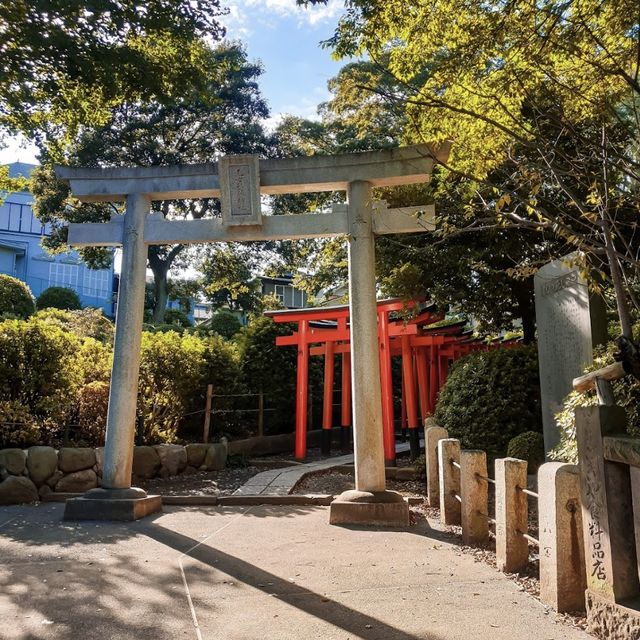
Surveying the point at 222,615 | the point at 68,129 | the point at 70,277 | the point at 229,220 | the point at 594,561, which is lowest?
the point at 222,615

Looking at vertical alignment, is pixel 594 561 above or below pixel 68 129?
below

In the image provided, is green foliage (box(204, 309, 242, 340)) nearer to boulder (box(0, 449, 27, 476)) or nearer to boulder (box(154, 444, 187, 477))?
boulder (box(154, 444, 187, 477))

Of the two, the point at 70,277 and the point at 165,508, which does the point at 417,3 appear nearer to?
the point at 165,508

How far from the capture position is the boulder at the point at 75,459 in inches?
316

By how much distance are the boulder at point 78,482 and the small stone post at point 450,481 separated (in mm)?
5075

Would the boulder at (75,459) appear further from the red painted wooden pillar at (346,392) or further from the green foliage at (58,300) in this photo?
the green foliage at (58,300)

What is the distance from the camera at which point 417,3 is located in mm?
4914

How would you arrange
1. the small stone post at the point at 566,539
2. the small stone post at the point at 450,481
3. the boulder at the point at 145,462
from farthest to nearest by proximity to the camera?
1. the boulder at the point at 145,462
2. the small stone post at the point at 450,481
3. the small stone post at the point at 566,539

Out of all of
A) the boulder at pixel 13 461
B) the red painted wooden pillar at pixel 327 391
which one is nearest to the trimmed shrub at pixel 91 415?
the boulder at pixel 13 461

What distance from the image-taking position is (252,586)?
13.7 feet

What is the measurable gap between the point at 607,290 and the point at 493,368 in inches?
89.3

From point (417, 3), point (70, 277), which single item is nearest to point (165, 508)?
point (417, 3)

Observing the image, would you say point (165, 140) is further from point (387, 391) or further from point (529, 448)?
point (529, 448)

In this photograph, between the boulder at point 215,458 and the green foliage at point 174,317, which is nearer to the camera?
the boulder at point 215,458
